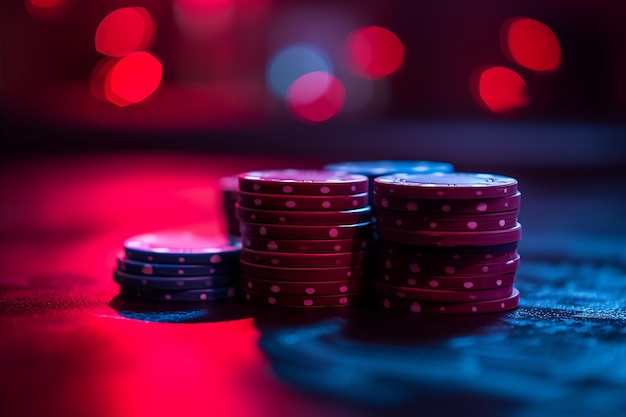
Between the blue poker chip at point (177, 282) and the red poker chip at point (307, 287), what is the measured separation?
0.54 feet

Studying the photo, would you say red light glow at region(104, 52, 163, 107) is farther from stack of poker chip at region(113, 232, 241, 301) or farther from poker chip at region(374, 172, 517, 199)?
poker chip at region(374, 172, 517, 199)

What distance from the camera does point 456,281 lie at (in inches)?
134

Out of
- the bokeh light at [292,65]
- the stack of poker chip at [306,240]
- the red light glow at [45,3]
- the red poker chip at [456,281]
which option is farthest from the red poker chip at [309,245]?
the bokeh light at [292,65]

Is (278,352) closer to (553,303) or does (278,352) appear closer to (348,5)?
(553,303)

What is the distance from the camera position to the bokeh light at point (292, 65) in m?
17.4

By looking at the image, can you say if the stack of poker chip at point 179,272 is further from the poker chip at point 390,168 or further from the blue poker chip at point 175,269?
the poker chip at point 390,168

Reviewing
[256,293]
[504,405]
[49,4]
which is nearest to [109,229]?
[256,293]

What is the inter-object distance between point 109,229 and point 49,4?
1057 centimetres

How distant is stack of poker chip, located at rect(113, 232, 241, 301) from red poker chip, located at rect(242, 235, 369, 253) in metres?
0.22

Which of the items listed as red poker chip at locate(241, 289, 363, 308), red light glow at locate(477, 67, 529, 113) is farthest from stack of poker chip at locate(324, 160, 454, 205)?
red light glow at locate(477, 67, 529, 113)

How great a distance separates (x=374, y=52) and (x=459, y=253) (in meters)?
13.6

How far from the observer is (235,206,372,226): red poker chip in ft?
11.4

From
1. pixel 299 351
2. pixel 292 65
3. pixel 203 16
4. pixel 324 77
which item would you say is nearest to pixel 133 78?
pixel 203 16

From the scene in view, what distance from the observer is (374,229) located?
12.2ft
